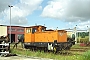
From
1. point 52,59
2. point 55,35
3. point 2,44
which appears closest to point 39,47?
point 55,35

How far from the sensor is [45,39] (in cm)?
1961

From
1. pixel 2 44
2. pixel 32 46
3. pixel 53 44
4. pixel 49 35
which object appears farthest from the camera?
pixel 32 46

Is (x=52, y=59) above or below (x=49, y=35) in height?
below

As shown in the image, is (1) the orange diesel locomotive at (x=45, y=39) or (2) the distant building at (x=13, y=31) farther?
(2) the distant building at (x=13, y=31)

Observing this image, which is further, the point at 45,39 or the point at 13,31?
the point at 13,31

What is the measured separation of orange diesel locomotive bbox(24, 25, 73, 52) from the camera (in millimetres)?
18330

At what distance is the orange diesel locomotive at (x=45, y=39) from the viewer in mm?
18330

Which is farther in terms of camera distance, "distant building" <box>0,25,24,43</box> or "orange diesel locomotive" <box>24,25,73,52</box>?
"distant building" <box>0,25,24,43</box>

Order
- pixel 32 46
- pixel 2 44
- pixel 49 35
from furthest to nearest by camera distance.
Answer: pixel 32 46
pixel 49 35
pixel 2 44

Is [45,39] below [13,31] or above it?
below

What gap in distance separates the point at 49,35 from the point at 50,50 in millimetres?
1504

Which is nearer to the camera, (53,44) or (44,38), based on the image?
(53,44)

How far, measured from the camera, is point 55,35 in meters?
18.8

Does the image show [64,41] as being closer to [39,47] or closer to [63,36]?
[63,36]
